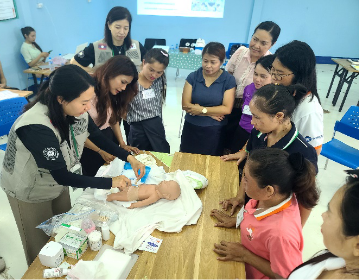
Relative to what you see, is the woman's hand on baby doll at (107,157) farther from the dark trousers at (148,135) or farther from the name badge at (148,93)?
the name badge at (148,93)

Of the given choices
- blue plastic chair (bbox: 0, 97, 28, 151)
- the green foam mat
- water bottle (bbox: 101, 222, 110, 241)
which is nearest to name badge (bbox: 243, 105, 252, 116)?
the green foam mat

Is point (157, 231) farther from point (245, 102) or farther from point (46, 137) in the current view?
point (245, 102)

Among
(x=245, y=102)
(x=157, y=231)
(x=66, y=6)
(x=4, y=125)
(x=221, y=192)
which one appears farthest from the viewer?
(x=66, y=6)

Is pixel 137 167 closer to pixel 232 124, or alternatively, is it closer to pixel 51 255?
pixel 51 255

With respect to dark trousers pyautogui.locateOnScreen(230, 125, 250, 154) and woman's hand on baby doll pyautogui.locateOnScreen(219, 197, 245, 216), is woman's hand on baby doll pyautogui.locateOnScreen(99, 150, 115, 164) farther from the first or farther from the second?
dark trousers pyautogui.locateOnScreen(230, 125, 250, 154)

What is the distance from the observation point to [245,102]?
2.68 metres

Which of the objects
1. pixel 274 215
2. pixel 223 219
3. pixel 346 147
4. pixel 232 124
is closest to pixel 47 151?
pixel 223 219

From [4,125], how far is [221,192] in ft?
8.75

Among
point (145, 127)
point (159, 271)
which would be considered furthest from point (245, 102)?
point (159, 271)

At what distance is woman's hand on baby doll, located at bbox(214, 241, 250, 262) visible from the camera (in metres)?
1.42

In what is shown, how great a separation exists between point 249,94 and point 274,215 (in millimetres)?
1525

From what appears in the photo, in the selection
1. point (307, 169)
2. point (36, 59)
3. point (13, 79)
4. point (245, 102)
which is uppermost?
point (307, 169)

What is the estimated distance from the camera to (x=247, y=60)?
2832mm

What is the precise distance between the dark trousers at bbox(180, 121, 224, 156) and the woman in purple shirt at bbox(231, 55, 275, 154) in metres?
0.18
